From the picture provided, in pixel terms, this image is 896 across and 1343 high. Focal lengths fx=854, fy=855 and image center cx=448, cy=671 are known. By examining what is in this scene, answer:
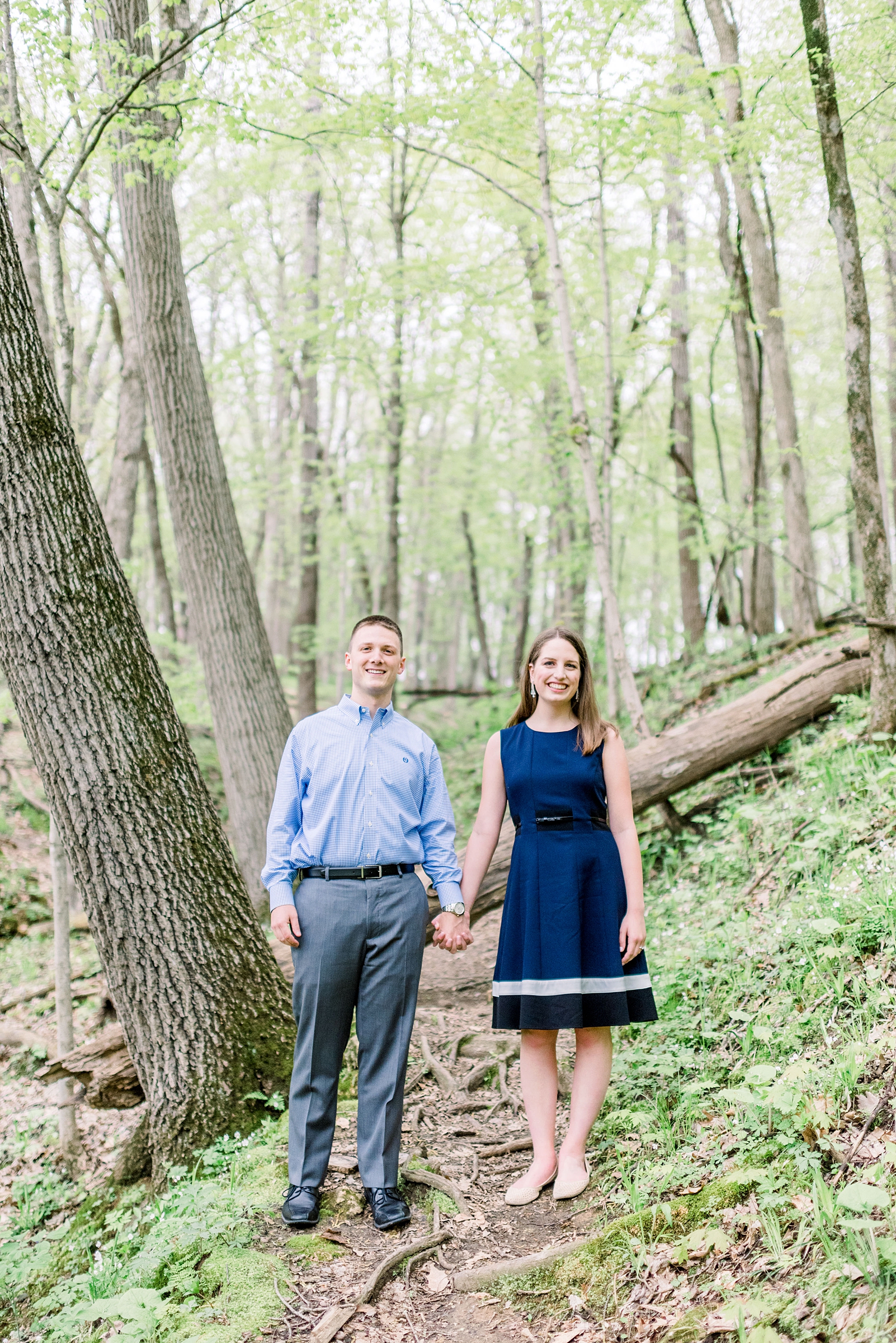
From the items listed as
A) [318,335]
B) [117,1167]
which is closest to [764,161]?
[318,335]

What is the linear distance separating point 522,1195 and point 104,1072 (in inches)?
83.5

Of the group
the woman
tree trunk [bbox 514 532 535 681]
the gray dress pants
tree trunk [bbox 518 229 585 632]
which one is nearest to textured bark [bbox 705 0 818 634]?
tree trunk [bbox 518 229 585 632]

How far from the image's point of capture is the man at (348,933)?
298cm

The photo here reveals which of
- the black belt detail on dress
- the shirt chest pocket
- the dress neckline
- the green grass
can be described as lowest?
the green grass

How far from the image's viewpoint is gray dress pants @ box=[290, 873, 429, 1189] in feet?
9.77

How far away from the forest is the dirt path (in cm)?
2

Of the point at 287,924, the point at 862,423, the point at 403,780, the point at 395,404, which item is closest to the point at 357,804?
the point at 403,780

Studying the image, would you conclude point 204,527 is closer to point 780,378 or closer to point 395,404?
point 780,378

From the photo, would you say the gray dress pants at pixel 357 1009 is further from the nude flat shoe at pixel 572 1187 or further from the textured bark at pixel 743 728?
the textured bark at pixel 743 728

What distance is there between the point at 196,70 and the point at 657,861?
239 inches

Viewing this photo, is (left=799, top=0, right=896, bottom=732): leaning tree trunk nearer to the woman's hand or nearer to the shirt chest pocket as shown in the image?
the woman's hand

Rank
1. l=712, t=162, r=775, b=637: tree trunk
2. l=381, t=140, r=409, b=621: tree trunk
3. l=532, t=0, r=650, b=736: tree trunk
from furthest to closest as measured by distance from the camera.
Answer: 1. l=381, t=140, r=409, b=621: tree trunk
2. l=712, t=162, r=775, b=637: tree trunk
3. l=532, t=0, r=650, b=736: tree trunk

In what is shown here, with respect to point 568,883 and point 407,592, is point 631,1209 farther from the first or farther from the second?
point 407,592

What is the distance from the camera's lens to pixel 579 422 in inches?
273
